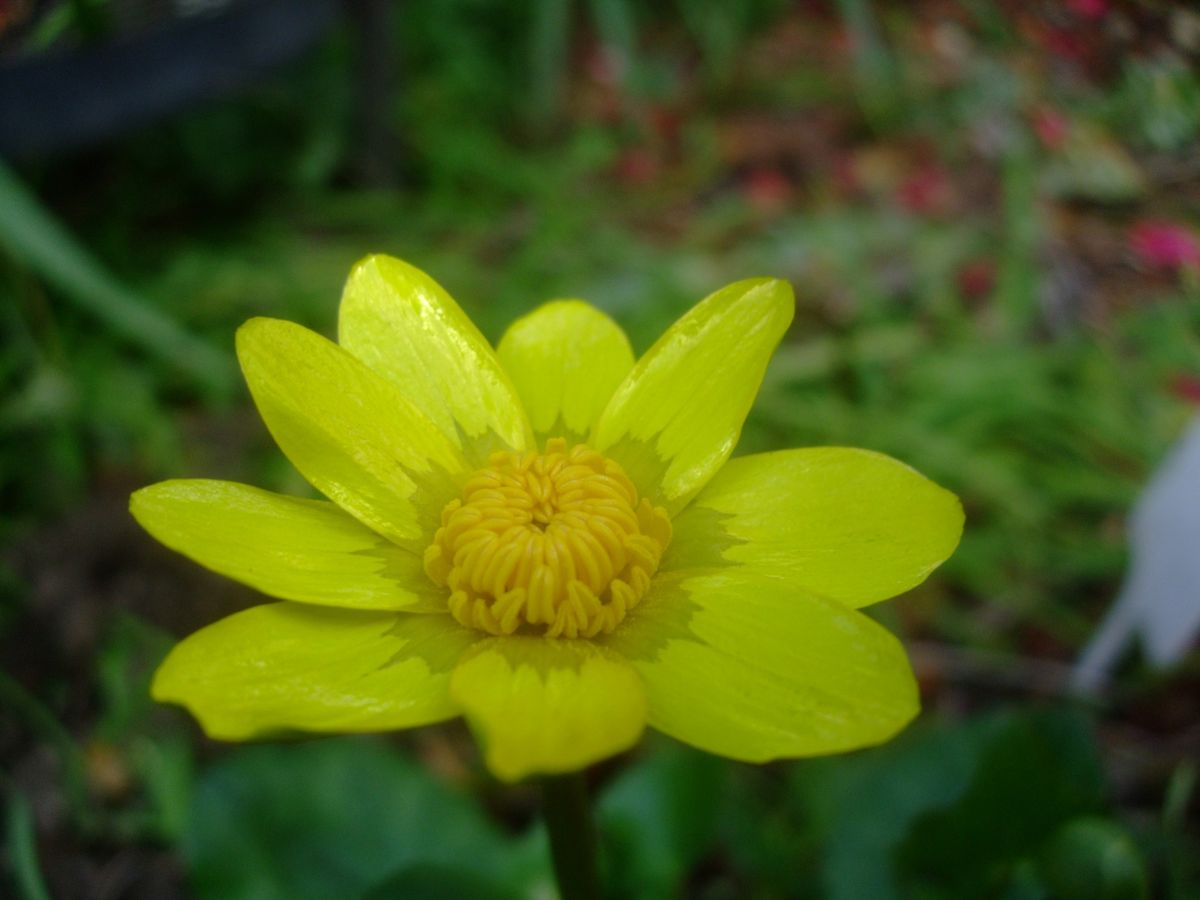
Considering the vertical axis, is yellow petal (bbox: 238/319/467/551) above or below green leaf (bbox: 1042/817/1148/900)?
above

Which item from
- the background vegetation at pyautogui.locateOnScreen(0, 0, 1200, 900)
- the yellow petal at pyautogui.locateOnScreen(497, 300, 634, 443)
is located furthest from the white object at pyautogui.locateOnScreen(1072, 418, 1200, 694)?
the yellow petal at pyautogui.locateOnScreen(497, 300, 634, 443)

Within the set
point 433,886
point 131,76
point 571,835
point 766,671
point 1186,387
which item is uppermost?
point 131,76

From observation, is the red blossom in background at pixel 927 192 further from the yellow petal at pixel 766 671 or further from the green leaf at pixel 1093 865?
the yellow petal at pixel 766 671

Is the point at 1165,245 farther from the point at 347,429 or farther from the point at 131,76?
the point at 131,76

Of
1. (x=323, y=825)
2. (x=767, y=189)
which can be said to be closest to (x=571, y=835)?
(x=323, y=825)

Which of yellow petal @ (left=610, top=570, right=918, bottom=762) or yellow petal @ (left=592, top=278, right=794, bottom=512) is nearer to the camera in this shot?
yellow petal @ (left=610, top=570, right=918, bottom=762)

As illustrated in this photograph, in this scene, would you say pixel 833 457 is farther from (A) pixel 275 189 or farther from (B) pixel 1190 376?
(A) pixel 275 189

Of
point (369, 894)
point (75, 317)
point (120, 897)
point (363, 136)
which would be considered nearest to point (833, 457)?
point (369, 894)

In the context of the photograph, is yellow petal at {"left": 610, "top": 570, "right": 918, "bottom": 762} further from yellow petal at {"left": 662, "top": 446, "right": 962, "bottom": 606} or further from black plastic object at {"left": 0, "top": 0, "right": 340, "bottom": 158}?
black plastic object at {"left": 0, "top": 0, "right": 340, "bottom": 158}
